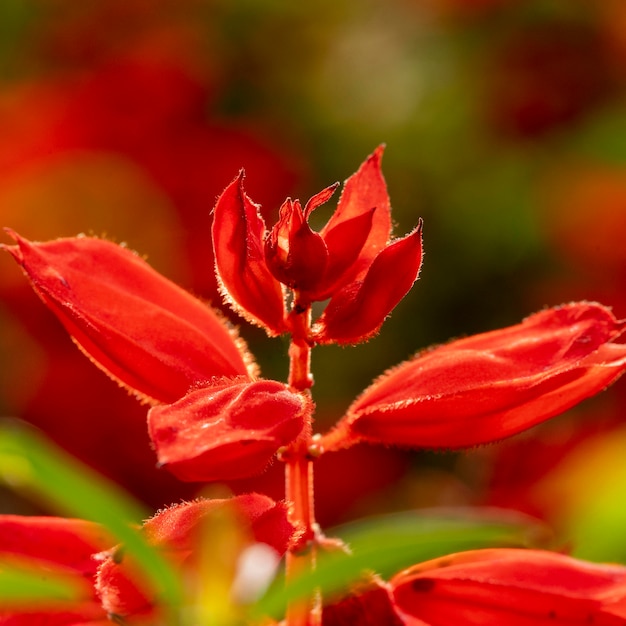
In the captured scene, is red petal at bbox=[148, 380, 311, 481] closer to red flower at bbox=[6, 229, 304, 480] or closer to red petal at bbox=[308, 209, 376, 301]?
red flower at bbox=[6, 229, 304, 480]

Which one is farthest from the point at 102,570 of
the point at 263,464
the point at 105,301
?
the point at 105,301

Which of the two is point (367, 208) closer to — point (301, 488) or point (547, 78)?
point (301, 488)

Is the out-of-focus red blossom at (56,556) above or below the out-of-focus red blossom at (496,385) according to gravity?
below

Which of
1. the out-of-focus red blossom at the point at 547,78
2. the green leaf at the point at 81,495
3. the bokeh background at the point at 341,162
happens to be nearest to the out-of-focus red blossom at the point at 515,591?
the green leaf at the point at 81,495

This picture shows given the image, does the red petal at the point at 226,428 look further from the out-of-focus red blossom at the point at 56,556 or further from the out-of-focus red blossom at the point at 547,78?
the out-of-focus red blossom at the point at 547,78

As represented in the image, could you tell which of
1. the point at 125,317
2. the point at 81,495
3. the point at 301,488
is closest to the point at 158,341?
the point at 125,317

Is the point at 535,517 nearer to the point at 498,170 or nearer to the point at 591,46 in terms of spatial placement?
the point at 498,170
